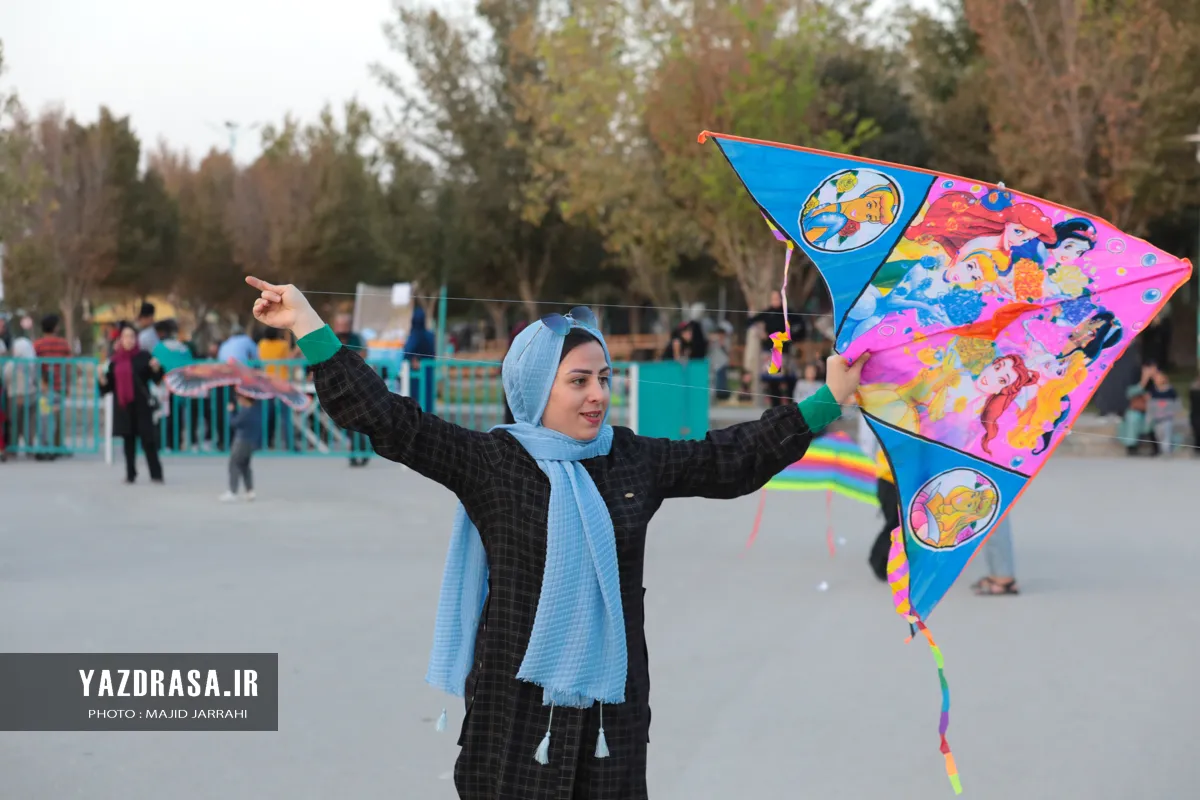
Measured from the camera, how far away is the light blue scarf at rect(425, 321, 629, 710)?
348cm

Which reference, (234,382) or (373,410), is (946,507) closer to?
(373,410)

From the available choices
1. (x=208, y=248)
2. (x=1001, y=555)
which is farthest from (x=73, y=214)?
(x=1001, y=555)

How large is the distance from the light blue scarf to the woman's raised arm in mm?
141

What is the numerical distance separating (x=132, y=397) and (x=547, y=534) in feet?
40.6

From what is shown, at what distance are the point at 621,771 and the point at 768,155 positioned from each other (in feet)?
5.69

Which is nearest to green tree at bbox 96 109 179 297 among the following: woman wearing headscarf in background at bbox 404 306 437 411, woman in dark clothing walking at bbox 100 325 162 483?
woman wearing headscarf in background at bbox 404 306 437 411

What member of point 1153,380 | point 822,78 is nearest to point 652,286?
point 822,78

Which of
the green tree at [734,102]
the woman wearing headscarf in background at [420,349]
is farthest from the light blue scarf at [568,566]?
the green tree at [734,102]

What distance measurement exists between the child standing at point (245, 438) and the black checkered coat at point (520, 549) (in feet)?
33.6

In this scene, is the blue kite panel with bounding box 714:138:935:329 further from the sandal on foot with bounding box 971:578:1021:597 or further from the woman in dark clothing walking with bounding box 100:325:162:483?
the woman in dark clothing walking with bounding box 100:325:162:483

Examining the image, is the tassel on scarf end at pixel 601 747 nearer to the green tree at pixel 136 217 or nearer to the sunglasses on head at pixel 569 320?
the sunglasses on head at pixel 569 320

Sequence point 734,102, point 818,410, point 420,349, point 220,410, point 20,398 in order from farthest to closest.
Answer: point 734,102 < point 220,410 < point 20,398 < point 420,349 < point 818,410

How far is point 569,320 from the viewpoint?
12.0 ft

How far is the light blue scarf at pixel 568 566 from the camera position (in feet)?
11.4
